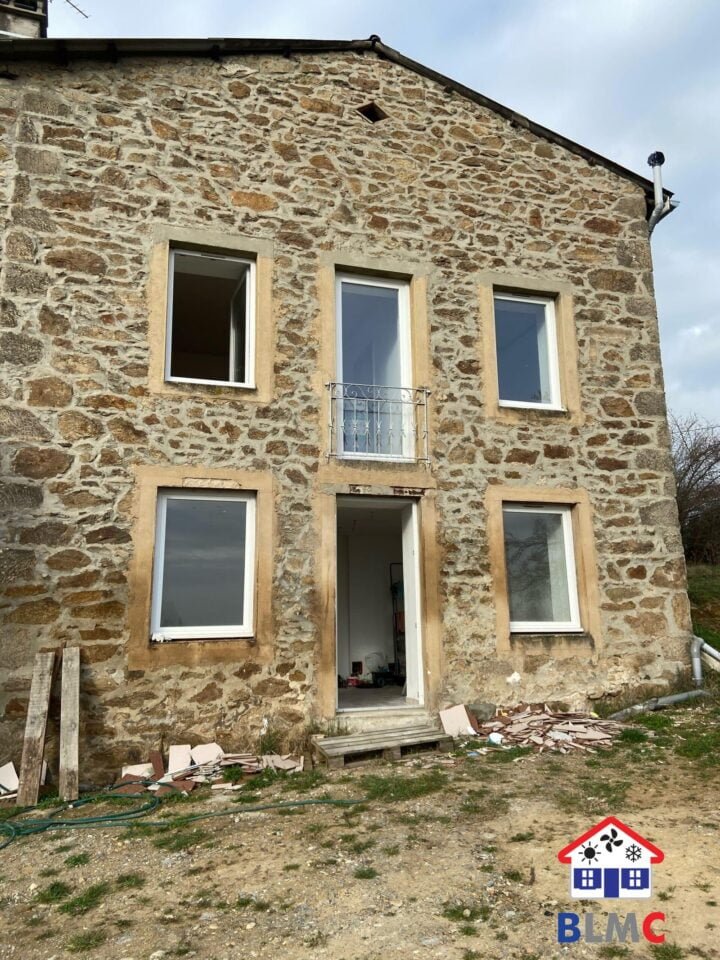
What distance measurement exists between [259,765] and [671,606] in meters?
4.98

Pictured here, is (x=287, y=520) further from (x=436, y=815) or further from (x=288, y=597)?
(x=436, y=815)

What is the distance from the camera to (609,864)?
3.26 meters

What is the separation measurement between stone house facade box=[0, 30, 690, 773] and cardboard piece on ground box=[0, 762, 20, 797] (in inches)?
6.1

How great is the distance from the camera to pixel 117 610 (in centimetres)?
627

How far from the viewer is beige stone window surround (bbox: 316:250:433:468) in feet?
24.2

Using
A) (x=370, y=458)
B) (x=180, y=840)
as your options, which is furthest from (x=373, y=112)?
(x=180, y=840)

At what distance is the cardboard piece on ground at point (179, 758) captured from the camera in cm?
597

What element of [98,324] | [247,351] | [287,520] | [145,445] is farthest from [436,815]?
[98,324]

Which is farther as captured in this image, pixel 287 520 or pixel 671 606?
pixel 671 606

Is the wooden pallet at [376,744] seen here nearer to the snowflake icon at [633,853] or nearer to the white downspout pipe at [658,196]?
the snowflake icon at [633,853]

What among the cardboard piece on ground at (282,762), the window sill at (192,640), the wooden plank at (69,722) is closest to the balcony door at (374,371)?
the window sill at (192,640)

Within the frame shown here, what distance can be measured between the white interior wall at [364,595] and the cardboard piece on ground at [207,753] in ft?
12.6

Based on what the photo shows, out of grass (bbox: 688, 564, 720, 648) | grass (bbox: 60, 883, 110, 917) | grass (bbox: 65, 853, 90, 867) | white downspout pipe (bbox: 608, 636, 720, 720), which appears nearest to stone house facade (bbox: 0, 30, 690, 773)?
white downspout pipe (bbox: 608, 636, 720, 720)

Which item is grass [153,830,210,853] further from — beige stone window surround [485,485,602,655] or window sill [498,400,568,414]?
window sill [498,400,568,414]
